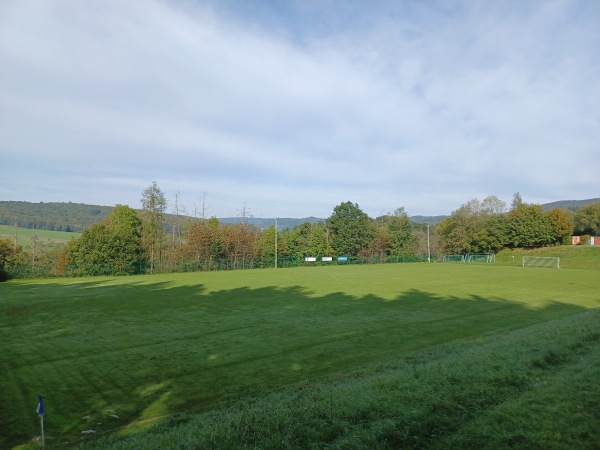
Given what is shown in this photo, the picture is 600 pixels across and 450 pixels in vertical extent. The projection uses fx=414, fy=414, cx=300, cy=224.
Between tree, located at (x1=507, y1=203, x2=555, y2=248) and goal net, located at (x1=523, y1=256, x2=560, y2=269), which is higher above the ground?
tree, located at (x1=507, y1=203, x2=555, y2=248)

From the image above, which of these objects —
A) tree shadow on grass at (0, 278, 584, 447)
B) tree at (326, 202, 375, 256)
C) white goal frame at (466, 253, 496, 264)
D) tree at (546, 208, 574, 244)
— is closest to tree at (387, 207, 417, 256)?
tree at (326, 202, 375, 256)

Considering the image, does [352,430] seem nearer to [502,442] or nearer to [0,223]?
[502,442]

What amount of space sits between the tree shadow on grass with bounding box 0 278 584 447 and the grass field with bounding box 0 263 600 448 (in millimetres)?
50

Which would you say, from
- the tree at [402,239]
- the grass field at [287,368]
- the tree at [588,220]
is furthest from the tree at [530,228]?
the grass field at [287,368]

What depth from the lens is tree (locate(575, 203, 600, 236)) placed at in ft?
287

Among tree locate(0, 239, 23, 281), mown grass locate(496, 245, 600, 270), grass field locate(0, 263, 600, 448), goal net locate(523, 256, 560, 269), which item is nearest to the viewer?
grass field locate(0, 263, 600, 448)

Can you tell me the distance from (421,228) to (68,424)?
129 meters

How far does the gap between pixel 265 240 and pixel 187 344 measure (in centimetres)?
6179

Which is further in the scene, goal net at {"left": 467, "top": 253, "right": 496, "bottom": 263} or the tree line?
goal net at {"left": 467, "top": 253, "right": 496, "bottom": 263}

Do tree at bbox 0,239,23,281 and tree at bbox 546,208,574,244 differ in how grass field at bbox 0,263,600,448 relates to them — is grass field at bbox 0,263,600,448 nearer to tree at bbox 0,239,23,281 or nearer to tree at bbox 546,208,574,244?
tree at bbox 0,239,23,281

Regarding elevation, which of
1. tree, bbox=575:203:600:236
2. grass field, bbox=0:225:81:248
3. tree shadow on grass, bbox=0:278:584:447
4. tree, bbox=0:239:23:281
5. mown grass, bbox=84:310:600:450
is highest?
tree, bbox=575:203:600:236

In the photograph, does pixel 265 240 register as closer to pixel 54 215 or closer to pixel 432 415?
pixel 432 415

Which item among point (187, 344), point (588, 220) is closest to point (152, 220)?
point (187, 344)

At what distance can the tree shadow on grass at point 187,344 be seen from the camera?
8.46 meters
